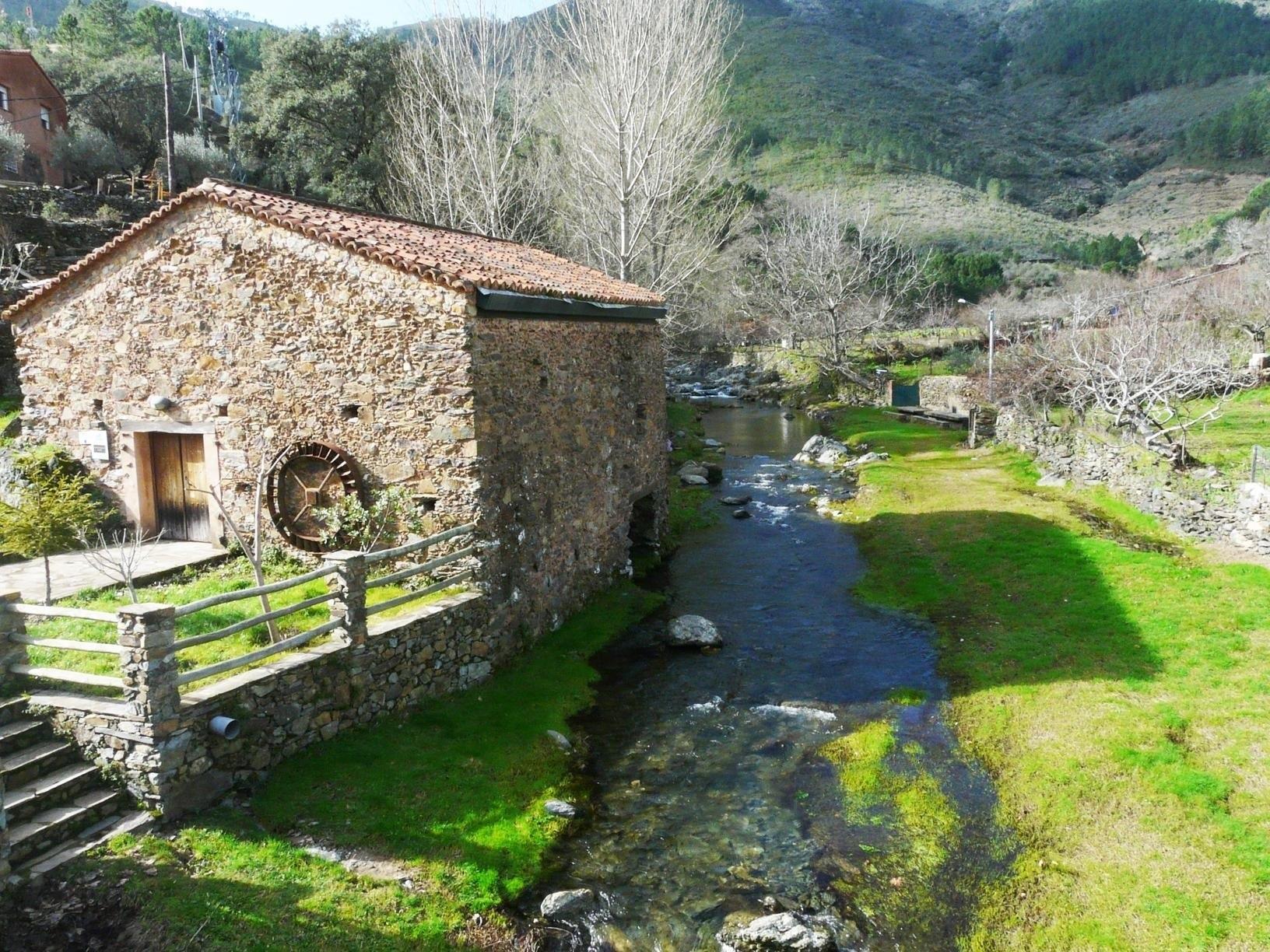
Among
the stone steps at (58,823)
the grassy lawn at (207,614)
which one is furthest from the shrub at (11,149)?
the stone steps at (58,823)

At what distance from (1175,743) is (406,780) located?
909 cm

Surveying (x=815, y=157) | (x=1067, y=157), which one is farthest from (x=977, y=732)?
(x=1067, y=157)

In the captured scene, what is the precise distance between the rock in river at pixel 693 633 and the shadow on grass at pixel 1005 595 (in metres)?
3.69

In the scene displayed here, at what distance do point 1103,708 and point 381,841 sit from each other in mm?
9259

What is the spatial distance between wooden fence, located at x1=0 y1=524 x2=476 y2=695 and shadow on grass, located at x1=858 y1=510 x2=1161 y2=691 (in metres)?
8.27

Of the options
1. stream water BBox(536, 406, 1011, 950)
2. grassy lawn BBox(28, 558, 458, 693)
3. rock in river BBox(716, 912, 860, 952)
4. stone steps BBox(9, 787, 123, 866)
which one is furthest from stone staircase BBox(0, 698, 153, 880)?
rock in river BBox(716, 912, 860, 952)

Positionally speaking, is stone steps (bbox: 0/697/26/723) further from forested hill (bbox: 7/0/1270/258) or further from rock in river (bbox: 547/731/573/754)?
forested hill (bbox: 7/0/1270/258)

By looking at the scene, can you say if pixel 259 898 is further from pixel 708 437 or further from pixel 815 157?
pixel 815 157

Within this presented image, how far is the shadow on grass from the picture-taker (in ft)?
42.0

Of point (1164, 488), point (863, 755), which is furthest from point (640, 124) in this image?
point (863, 755)

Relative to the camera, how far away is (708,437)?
35156 mm

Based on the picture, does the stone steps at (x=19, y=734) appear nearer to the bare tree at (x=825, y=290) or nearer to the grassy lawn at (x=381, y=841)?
the grassy lawn at (x=381, y=841)

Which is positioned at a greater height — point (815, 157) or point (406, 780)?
point (815, 157)

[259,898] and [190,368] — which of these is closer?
[259,898]
